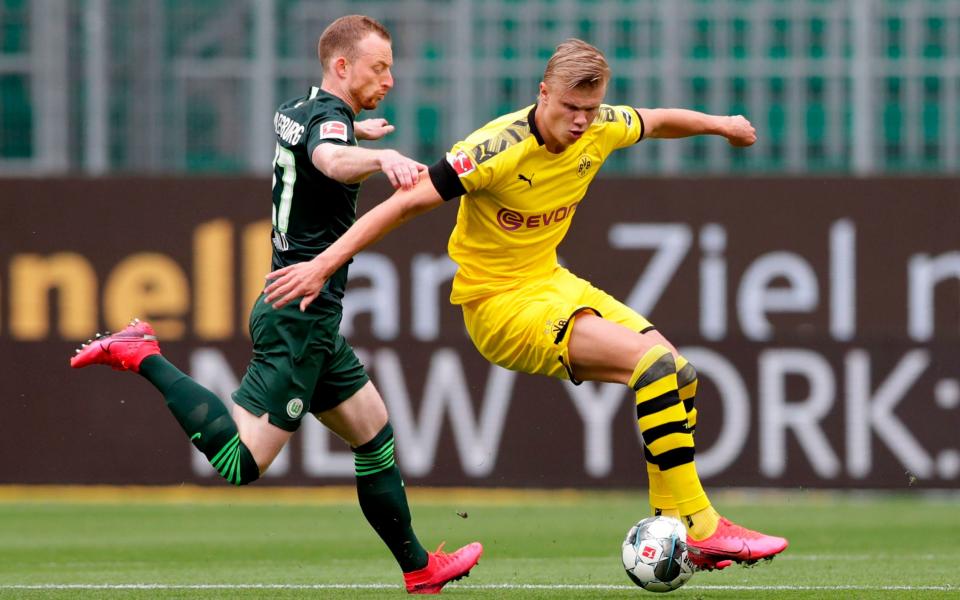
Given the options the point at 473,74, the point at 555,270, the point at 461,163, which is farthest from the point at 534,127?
the point at 473,74

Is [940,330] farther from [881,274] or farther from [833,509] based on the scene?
[833,509]

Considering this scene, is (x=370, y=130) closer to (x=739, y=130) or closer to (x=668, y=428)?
(x=739, y=130)

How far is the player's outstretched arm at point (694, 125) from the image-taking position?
6.72 m

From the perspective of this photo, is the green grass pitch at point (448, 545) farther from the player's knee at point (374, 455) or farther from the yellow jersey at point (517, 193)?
the yellow jersey at point (517, 193)

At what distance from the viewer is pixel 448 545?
29.5 ft

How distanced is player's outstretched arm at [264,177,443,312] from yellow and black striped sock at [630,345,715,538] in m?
1.02

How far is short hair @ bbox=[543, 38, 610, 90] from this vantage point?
605 cm

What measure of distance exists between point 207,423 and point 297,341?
0.45m

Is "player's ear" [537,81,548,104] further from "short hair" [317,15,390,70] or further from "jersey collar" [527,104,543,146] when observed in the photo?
"short hair" [317,15,390,70]

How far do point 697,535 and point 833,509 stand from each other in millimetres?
5368

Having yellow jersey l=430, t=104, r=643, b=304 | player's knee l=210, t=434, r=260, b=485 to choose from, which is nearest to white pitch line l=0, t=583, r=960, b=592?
player's knee l=210, t=434, r=260, b=485

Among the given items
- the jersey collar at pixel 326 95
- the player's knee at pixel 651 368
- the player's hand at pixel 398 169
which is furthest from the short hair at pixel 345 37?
the player's knee at pixel 651 368

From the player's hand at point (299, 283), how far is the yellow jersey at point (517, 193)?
0.64 m

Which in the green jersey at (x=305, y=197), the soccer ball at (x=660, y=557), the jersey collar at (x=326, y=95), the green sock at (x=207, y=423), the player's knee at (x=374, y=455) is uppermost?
the jersey collar at (x=326, y=95)
